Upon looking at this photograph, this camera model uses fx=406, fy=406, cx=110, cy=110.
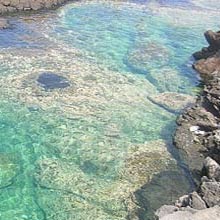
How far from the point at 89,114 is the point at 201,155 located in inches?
242

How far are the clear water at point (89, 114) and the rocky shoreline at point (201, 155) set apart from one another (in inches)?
29.4

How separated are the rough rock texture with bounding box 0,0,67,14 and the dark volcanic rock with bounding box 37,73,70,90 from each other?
1345 cm

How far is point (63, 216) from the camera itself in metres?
13.8

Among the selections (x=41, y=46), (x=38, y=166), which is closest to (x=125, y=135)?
(x=38, y=166)

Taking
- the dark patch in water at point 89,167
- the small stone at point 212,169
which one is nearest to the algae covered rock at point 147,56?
the dark patch in water at point 89,167

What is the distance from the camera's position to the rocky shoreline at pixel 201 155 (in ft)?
37.3

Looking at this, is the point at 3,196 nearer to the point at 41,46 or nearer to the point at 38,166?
the point at 38,166

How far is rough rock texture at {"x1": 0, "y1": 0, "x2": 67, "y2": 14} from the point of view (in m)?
34.9

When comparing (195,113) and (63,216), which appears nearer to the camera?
(63,216)

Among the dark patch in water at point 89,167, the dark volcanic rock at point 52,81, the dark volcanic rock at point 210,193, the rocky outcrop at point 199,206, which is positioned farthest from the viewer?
the dark volcanic rock at point 52,81

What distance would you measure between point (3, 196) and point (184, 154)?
7.64 metres

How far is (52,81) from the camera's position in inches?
921

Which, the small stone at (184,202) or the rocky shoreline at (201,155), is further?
the small stone at (184,202)

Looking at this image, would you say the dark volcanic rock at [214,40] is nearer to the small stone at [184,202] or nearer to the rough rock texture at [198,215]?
the small stone at [184,202]
